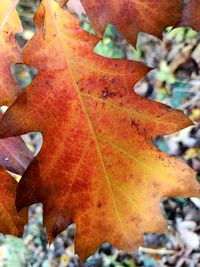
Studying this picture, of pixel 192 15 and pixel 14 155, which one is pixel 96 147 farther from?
pixel 192 15

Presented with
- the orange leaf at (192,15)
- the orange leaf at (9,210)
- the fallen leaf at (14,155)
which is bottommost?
the orange leaf at (9,210)

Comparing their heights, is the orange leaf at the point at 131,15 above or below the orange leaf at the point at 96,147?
above

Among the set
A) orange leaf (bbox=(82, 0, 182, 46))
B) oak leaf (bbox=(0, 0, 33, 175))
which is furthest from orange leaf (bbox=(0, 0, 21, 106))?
orange leaf (bbox=(82, 0, 182, 46))

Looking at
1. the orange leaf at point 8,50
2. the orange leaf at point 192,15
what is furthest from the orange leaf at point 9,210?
the orange leaf at point 192,15

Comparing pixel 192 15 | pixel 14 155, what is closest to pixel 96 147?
pixel 14 155

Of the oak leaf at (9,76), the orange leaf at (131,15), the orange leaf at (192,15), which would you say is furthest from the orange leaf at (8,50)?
the orange leaf at (192,15)

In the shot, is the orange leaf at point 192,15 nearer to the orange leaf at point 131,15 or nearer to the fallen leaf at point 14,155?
the orange leaf at point 131,15

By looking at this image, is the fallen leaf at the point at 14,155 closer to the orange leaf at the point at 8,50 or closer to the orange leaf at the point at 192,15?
the orange leaf at the point at 8,50
